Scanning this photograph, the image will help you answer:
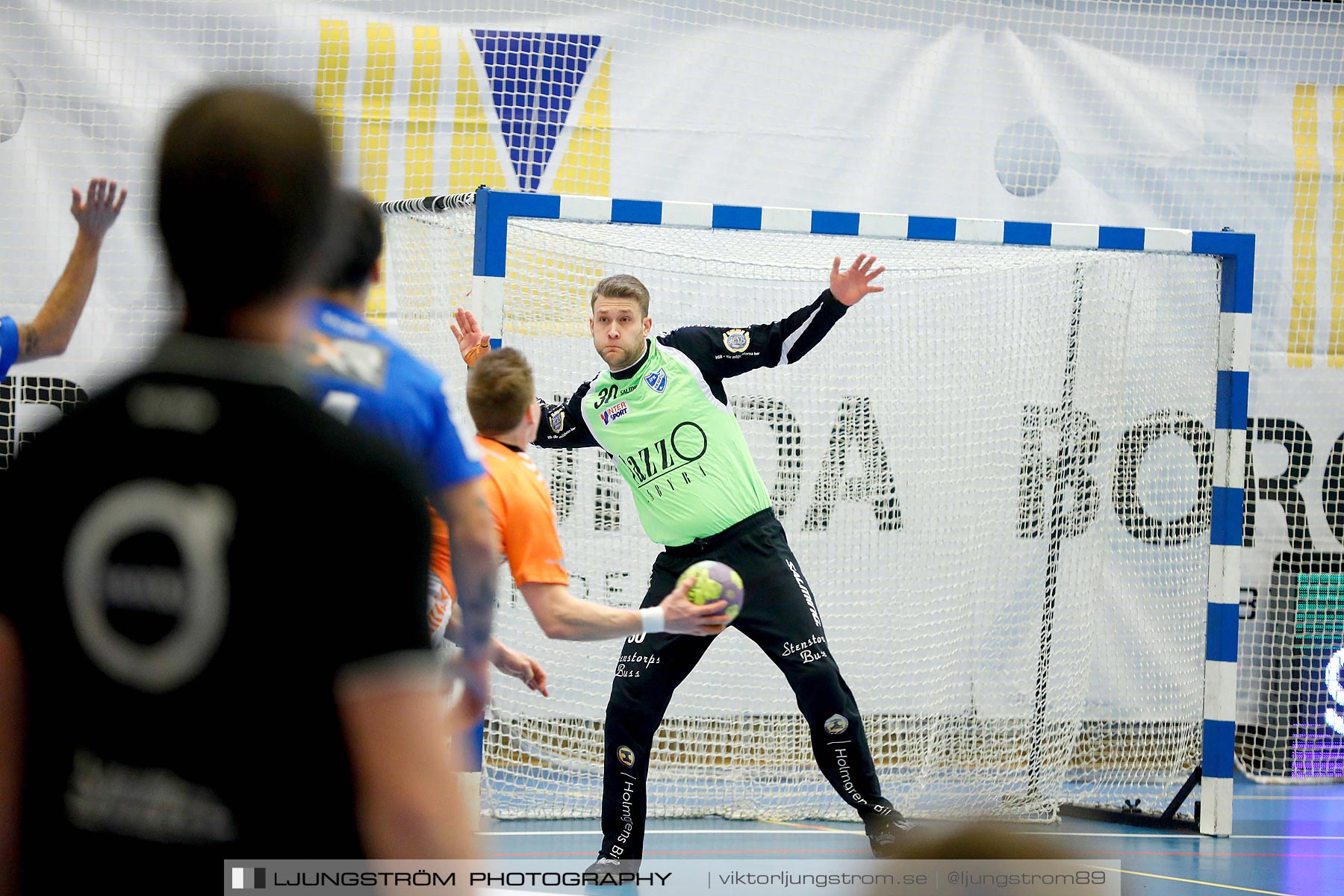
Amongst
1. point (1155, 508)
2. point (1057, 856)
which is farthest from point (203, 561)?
point (1155, 508)

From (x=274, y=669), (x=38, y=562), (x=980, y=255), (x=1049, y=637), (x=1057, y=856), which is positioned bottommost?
(x=1049, y=637)

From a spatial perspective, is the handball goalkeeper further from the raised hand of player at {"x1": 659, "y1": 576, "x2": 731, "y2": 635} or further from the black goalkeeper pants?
the raised hand of player at {"x1": 659, "y1": 576, "x2": 731, "y2": 635}

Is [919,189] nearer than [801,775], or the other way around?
[801,775]

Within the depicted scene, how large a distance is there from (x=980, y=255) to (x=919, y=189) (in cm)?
110

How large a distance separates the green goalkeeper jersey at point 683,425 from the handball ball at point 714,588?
1977 mm

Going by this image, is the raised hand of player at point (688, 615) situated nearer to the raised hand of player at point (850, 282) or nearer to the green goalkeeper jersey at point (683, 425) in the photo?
the green goalkeeper jersey at point (683, 425)

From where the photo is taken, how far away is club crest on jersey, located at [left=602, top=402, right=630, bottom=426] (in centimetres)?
583

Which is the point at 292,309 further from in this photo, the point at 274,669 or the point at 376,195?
the point at 376,195

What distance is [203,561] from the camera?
1.33 meters

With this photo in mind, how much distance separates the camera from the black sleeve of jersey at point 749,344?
5.92 metres

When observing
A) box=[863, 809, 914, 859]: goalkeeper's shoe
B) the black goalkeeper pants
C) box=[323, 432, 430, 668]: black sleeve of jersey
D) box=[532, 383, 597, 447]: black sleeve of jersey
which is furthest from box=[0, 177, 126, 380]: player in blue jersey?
box=[863, 809, 914, 859]: goalkeeper's shoe

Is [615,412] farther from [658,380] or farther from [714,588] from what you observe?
[714,588]

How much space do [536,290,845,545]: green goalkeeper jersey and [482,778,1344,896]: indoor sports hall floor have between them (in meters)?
1.75

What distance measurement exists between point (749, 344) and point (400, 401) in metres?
3.73
